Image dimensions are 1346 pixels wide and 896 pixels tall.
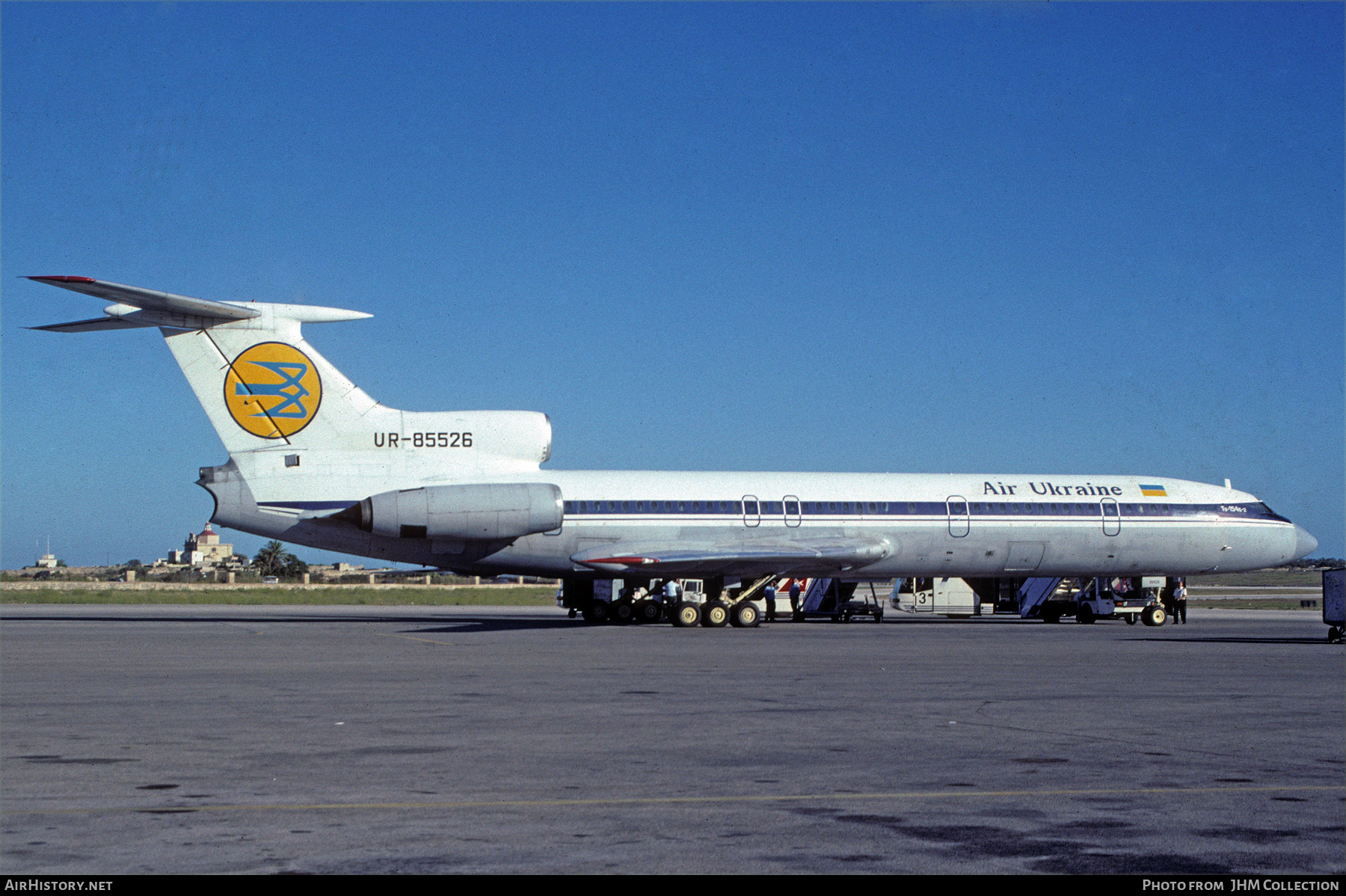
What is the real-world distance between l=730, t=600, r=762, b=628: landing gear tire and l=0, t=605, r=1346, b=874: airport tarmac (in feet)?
41.4

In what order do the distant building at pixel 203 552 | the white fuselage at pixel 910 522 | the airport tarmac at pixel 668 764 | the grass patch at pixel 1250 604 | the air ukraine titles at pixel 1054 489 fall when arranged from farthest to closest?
the distant building at pixel 203 552
the grass patch at pixel 1250 604
the air ukraine titles at pixel 1054 489
the white fuselage at pixel 910 522
the airport tarmac at pixel 668 764

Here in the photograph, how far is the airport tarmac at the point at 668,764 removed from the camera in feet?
21.2

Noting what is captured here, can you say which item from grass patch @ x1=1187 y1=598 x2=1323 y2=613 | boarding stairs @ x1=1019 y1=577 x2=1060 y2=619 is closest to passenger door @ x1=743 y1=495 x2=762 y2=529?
boarding stairs @ x1=1019 y1=577 x2=1060 y2=619

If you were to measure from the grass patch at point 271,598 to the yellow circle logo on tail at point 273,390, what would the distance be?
2823cm

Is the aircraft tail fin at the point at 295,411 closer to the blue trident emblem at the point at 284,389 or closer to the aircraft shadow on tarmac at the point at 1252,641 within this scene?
the blue trident emblem at the point at 284,389

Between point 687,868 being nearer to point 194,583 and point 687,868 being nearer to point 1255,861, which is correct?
point 1255,861

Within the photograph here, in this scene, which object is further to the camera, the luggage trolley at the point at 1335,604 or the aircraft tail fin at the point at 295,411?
the aircraft tail fin at the point at 295,411

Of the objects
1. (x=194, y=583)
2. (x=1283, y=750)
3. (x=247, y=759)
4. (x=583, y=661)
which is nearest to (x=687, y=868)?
(x=247, y=759)

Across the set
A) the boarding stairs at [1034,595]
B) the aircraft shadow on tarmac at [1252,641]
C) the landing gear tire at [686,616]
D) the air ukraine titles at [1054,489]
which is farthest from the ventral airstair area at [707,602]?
the aircraft shadow on tarmac at [1252,641]

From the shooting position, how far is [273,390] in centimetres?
2966

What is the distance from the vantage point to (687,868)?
6098 millimetres

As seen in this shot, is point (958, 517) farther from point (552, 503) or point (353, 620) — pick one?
point (353, 620)

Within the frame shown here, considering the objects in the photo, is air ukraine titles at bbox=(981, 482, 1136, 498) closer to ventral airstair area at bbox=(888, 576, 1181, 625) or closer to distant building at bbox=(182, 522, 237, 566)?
ventral airstair area at bbox=(888, 576, 1181, 625)

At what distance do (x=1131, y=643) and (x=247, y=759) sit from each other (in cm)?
2036
